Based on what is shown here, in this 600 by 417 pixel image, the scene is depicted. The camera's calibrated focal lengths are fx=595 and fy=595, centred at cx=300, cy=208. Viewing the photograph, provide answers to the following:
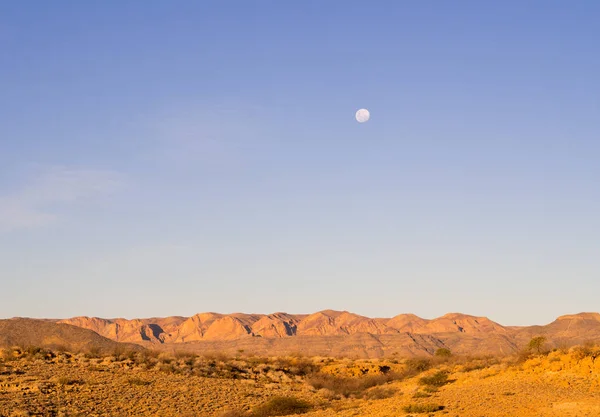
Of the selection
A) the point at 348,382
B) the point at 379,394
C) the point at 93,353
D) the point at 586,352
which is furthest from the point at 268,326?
the point at 586,352

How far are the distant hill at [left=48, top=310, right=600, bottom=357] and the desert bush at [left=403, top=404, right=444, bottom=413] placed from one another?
223 feet

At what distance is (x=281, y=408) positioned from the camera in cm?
2272

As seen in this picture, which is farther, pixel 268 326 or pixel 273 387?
pixel 268 326

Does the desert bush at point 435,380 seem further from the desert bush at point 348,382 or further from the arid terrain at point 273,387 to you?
the desert bush at point 348,382

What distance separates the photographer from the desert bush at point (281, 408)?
2233cm

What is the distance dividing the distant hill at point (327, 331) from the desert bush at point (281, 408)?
6382cm

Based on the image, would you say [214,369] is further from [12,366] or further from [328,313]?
[328,313]

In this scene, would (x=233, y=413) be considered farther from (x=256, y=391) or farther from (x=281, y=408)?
(x=256, y=391)

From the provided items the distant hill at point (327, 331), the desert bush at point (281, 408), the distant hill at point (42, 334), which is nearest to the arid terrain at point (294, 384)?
the desert bush at point (281, 408)

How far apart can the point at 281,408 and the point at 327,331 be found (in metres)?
112

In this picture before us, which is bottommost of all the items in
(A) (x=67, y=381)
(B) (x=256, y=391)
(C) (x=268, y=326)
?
(B) (x=256, y=391)

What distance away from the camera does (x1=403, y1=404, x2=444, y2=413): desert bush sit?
60.7 ft

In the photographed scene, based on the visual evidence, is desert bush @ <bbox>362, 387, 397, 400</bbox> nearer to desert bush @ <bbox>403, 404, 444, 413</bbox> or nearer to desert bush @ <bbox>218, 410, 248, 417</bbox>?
desert bush @ <bbox>218, 410, 248, 417</bbox>

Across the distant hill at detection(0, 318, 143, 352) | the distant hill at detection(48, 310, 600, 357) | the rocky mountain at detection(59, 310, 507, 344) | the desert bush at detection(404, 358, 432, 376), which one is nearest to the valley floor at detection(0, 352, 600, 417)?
the desert bush at detection(404, 358, 432, 376)
